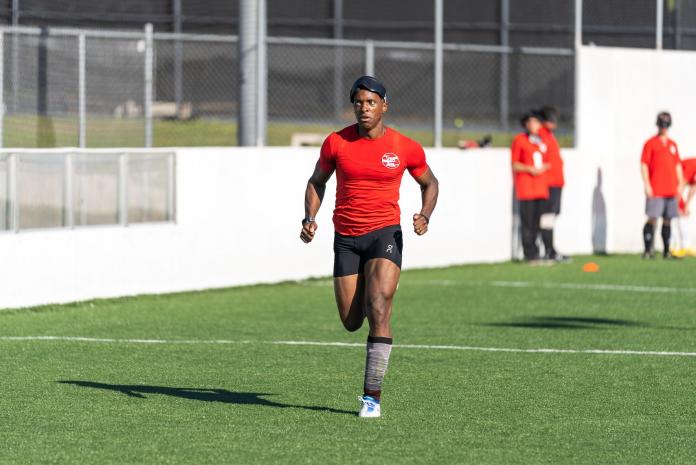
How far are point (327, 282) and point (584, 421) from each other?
31.9ft

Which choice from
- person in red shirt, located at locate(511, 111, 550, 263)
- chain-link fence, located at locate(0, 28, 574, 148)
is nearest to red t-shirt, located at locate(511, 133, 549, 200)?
person in red shirt, located at locate(511, 111, 550, 263)

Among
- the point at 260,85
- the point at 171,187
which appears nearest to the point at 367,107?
the point at 171,187

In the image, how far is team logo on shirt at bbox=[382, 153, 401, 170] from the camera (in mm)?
9797

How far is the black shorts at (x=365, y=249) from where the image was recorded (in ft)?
32.1

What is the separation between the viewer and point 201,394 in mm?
10578

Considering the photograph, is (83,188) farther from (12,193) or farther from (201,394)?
(201,394)

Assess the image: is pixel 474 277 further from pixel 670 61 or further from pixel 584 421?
pixel 584 421

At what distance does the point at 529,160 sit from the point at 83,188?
7.27 metres

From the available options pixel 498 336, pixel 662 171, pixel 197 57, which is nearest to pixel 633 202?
pixel 662 171

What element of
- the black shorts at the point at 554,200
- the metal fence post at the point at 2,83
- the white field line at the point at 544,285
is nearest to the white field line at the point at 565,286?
the white field line at the point at 544,285

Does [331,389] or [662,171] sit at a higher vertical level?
[662,171]

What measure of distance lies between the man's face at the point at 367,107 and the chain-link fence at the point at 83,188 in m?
6.74

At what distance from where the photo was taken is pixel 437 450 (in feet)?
28.0

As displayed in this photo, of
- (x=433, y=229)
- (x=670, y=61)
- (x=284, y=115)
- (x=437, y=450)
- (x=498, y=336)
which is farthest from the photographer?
(x=670, y=61)
